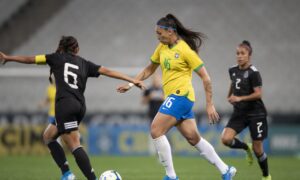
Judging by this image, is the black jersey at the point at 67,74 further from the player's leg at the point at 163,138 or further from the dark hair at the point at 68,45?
the player's leg at the point at 163,138

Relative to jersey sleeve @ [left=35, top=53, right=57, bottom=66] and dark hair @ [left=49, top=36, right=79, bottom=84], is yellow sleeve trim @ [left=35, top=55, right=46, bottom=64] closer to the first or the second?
jersey sleeve @ [left=35, top=53, right=57, bottom=66]

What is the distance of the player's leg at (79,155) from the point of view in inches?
309

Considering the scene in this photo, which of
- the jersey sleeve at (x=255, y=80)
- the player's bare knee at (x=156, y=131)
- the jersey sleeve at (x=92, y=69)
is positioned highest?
the jersey sleeve at (x=92, y=69)

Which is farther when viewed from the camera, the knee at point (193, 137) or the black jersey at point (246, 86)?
the black jersey at point (246, 86)

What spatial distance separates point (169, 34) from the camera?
816 cm

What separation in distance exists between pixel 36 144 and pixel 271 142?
640 cm

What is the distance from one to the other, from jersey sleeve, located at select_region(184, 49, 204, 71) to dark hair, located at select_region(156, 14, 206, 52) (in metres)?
0.29

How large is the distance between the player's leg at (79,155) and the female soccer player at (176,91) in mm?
865

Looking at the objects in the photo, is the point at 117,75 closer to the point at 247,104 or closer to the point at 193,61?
the point at 193,61

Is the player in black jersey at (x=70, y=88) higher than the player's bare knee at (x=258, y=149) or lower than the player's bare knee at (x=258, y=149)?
higher

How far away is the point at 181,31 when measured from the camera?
8.36m

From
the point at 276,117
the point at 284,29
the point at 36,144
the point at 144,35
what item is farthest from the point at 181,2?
the point at 36,144

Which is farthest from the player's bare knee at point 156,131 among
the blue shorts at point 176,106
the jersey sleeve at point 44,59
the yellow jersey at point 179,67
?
the jersey sleeve at point 44,59

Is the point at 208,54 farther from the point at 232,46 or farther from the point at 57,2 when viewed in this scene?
the point at 57,2
